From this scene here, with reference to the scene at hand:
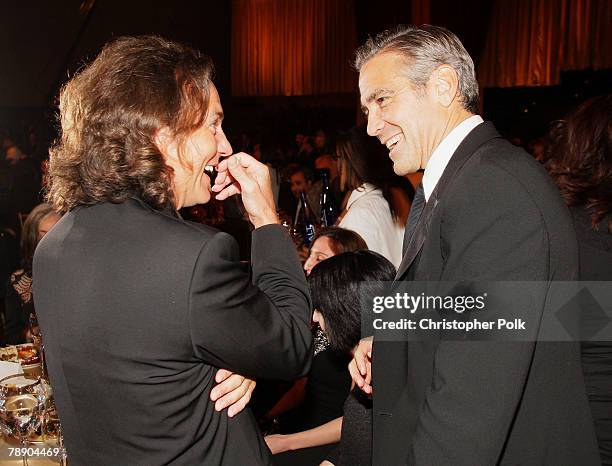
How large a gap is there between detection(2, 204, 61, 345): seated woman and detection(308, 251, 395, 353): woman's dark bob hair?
1.57 meters

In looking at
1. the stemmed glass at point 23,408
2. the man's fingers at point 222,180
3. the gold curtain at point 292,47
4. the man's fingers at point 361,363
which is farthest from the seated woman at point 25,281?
the gold curtain at point 292,47

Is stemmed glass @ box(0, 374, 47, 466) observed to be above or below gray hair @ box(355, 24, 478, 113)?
below

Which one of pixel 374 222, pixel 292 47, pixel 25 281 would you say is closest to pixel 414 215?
pixel 374 222

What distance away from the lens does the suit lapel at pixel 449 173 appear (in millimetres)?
1270

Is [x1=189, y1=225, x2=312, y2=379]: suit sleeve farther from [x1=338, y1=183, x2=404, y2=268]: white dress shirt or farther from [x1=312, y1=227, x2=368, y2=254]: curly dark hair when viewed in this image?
[x1=338, y1=183, x2=404, y2=268]: white dress shirt

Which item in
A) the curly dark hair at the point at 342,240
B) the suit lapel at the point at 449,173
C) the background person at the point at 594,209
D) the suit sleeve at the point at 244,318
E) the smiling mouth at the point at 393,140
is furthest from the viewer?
the curly dark hair at the point at 342,240

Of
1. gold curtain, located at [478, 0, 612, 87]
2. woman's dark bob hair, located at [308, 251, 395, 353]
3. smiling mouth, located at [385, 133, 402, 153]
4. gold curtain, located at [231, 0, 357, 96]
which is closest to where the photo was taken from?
smiling mouth, located at [385, 133, 402, 153]

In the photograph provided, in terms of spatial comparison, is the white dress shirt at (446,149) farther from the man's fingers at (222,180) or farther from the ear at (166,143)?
the ear at (166,143)

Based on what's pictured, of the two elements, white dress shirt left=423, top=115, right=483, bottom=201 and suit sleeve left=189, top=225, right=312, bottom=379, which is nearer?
suit sleeve left=189, top=225, right=312, bottom=379

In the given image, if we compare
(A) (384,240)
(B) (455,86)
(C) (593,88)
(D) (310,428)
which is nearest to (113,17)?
(C) (593,88)

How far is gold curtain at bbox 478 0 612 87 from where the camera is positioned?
25.5ft

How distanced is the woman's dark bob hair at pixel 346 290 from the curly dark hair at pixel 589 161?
0.64 meters

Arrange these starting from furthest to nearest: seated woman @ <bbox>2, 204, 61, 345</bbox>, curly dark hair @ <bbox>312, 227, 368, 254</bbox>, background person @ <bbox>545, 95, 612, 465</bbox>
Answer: seated woman @ <bbox>2, 204, 61, 345</bbox> < curly dark hair @ <bbox>312, 227, 368, 254</bbox> < background person @ <bbox>545, 95, 612, 465</bbox>

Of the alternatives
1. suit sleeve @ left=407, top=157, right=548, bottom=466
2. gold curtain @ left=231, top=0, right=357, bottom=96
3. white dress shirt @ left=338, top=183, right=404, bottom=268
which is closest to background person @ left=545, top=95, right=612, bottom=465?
suit sleeve @ left=407, top=157, right=548, bottom=466
